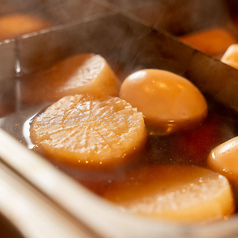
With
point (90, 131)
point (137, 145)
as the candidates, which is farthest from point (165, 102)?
point (90, 131)

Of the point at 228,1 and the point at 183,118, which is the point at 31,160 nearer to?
A: the point at 183,118

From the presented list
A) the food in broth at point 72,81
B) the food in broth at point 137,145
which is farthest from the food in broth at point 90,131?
the food in broth at point 72,81

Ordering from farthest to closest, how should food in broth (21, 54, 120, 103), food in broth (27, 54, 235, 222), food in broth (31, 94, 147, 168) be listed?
1. food in broth (21, 54, 120, 103)
2. food in broth (31, 94, 147, 168)
3. food in broth (27, 54, 235, 222)

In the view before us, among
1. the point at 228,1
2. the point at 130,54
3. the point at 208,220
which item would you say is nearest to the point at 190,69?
A: the point at 130,54

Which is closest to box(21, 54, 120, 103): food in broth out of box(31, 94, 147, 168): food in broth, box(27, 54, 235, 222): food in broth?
box(27, 54, 235, 222): food in broth

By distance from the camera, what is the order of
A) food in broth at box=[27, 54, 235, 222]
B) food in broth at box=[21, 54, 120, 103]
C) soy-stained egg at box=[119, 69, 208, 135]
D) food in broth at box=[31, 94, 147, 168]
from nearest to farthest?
food in broth at box=[27, 54, 235, 222], food in broth at box=[31, 94, 147, 168], soy-stained egg at box=[119, 69, 208, 135], food in broth at box=[21, 54, 120, 103]

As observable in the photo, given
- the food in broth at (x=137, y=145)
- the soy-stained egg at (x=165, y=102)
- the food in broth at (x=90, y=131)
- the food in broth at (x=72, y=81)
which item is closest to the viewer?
the food in broth at (x=137, y=145)

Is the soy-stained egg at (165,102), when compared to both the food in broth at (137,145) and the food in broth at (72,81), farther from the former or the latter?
the food in broth at (72,81)

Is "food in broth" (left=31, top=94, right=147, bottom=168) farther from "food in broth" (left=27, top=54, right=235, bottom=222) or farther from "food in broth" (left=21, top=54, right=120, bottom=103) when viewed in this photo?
"food in broth" (left=21, top=54, right=120, bottom=103)

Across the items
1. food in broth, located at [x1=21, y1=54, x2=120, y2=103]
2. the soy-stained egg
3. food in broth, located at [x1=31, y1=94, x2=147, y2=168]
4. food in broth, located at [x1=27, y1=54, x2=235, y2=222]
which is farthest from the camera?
food in broth, located at [x1=21, y1=54, x2=120, y2=103]

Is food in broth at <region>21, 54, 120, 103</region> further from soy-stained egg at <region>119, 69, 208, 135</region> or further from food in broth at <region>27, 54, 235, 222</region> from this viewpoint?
soy-stained egg at <region>119, 69, 208, 135</region>

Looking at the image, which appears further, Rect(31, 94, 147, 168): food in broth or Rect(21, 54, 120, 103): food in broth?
Rect(21, 54, 120, 103): food in broth
